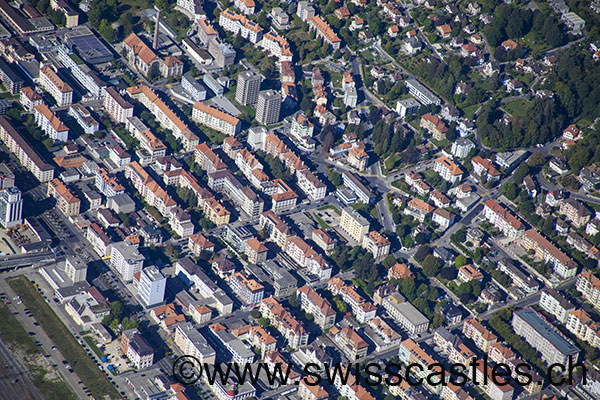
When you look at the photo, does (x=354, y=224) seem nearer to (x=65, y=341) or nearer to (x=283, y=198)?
(x=283, y=198)

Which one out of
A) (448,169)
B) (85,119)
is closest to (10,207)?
(85,119)

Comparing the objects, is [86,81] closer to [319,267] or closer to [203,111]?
[203,111]

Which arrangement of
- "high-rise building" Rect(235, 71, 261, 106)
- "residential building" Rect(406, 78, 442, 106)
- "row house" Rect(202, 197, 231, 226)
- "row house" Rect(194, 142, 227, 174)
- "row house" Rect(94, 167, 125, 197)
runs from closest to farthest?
"row house" Rect(202, 197, 231, 226) → "row house" Rect(94, 167, 125, 197) → "row house" Rect(194, 142, 227, 174) → "high-rise building" Rect(235, 71, 261, 106) → "residential building" Rect(406, 78, 442, 106)

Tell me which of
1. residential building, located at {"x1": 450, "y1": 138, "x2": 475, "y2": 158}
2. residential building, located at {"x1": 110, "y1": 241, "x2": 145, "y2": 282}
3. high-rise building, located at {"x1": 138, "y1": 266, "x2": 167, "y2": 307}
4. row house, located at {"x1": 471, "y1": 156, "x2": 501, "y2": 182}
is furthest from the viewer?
residential building, located at {"x1": 450, "y1": 138, "x2": 475, "y2": 158}

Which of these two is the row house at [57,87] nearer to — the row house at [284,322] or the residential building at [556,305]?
the row house at [284,322]

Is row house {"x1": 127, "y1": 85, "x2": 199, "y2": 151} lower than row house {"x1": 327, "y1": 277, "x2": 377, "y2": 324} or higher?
higher

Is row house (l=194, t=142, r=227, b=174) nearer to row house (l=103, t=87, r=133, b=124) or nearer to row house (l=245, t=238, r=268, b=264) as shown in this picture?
row house (l=103, t=87, r=133, b=124)

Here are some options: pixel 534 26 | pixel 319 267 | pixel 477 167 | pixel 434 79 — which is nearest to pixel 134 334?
pixel 319 267

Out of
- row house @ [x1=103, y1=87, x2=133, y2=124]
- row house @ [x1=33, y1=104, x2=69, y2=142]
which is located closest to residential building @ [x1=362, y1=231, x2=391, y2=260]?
row house @ [x1=103, y1=87, x2=133, y2=124]
